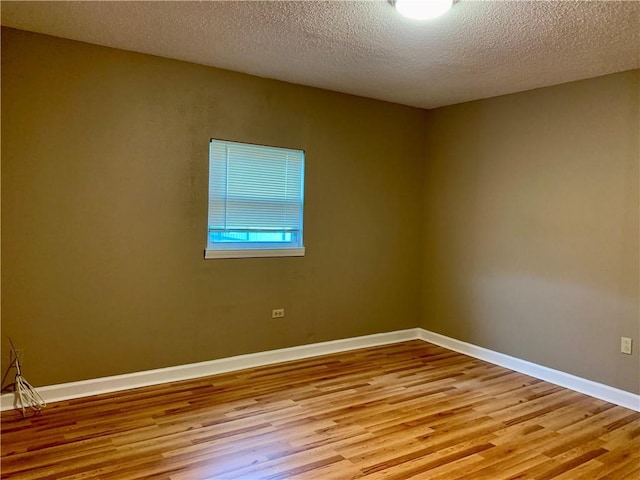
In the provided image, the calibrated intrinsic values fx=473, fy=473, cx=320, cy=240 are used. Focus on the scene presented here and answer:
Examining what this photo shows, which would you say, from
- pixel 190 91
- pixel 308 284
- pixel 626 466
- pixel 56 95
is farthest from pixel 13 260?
pixel 626 466

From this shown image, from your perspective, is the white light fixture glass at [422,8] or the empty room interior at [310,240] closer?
the white light fixture glass at [422,8]

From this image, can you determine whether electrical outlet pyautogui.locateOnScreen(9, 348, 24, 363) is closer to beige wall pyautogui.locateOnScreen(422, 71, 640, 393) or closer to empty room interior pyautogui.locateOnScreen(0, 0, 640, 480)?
empty room interior pyautogui.locateOnScreen(0, 0, 640, 480)

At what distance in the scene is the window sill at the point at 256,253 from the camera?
12.7 feet

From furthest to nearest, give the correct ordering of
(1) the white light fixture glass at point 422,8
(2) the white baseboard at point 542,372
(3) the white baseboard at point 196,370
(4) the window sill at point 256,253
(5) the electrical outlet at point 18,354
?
(4) the window sill at point 256,253 < (2) the white baseboard at point 542,372 < (3) the white baseboard at point 196,370 < (5) the electrical outlet at point 18,354 < (1) the white light fixture glass at point 422,8

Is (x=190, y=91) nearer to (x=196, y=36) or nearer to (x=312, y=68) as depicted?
(x=196, y=36)

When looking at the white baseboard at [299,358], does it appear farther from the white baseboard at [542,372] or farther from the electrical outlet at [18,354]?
the electrical outlet at [18,354]

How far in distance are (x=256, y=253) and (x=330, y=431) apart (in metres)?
1.69

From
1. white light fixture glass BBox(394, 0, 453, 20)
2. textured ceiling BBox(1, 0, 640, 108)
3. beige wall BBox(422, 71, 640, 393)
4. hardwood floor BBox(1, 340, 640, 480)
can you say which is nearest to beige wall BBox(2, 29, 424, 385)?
textured ceiling BBox(1, 0, 640, 108)

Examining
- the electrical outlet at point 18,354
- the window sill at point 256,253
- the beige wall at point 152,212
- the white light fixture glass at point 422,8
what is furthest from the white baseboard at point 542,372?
the electrical outlet at point 18,354

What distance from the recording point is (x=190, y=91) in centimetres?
370

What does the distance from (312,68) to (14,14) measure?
1.97m

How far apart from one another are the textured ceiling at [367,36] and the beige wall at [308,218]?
0.29m

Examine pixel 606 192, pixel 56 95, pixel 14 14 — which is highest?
pixel 14 14

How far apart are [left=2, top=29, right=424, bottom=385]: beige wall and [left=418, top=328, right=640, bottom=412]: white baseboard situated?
0.83 m
